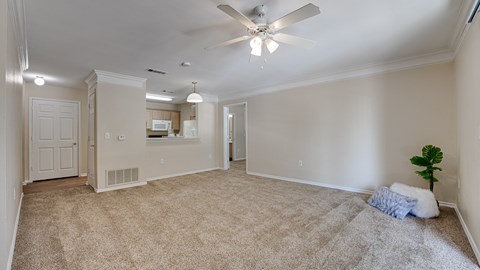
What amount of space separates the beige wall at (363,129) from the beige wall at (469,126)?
42 cm

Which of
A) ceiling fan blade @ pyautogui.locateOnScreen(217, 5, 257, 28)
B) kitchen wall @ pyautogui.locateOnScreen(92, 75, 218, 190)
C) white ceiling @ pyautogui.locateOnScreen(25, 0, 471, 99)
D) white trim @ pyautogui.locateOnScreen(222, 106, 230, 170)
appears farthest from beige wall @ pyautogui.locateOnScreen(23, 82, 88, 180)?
ceiling fan blade @ pyautogui.locateOnScreen(217, 5, 257, 28)

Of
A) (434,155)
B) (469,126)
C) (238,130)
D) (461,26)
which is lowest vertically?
(434,155)

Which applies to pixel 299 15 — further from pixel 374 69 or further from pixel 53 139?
pixel 53 139

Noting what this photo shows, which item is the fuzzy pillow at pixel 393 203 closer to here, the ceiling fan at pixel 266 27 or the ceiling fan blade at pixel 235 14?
the ceiling fan at pixel 266 27

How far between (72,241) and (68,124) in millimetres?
4356

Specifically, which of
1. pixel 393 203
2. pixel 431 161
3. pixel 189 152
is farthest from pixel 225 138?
pixel 431 161

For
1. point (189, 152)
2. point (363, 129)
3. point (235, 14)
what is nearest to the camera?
point (235, 14)

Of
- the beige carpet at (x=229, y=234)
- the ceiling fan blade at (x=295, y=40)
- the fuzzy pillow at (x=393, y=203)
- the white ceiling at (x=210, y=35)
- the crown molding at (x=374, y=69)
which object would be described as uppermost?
the white ceiling at (x=210, y=35)

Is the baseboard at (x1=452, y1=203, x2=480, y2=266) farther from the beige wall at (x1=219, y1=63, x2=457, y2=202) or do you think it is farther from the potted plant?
the beige wall at (x1=219, y1=63, x2=457, y2=202)

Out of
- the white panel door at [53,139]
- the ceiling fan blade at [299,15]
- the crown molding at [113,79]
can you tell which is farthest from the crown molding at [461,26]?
the white panel door at [53,139]

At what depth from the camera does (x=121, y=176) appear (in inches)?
173

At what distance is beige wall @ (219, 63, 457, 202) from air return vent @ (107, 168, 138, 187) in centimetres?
304

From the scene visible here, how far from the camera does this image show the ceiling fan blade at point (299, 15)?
5.52ft

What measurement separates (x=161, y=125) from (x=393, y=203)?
6.87 metres
